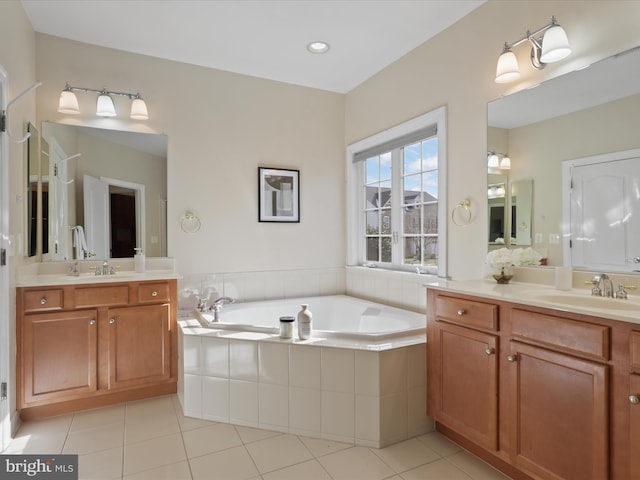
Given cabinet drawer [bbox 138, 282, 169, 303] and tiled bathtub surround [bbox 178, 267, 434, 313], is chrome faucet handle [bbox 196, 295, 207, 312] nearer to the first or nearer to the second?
tiled bathtub surround [bbox 178, 267, 434, 313]

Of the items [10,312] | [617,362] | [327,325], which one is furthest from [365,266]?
[10,312]

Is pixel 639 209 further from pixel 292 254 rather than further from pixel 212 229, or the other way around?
pixel 212 229

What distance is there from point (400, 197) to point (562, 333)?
201 centimetres

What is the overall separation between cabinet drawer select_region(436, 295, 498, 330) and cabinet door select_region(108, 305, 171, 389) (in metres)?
1.92

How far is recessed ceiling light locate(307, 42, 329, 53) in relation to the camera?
297cm

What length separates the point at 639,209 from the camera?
5.78ft

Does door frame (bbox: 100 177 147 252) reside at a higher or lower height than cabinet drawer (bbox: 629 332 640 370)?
higher

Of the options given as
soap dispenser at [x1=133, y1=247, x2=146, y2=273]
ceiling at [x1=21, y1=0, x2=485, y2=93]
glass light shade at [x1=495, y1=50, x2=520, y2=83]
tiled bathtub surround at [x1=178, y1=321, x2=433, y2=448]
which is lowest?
tiled bathtub surround at [x1=178, y1=321, x2=433, y2=448]

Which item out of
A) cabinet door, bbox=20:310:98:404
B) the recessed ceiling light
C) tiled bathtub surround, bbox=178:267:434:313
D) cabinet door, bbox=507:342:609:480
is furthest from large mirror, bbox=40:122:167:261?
cabinet door, bbox=507:342:609:480

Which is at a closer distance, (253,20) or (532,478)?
(532,478)

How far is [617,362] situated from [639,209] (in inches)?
31.5

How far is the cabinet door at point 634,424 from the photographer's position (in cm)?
131

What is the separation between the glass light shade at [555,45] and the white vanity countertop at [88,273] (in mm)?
2650

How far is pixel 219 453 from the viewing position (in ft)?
6.89
